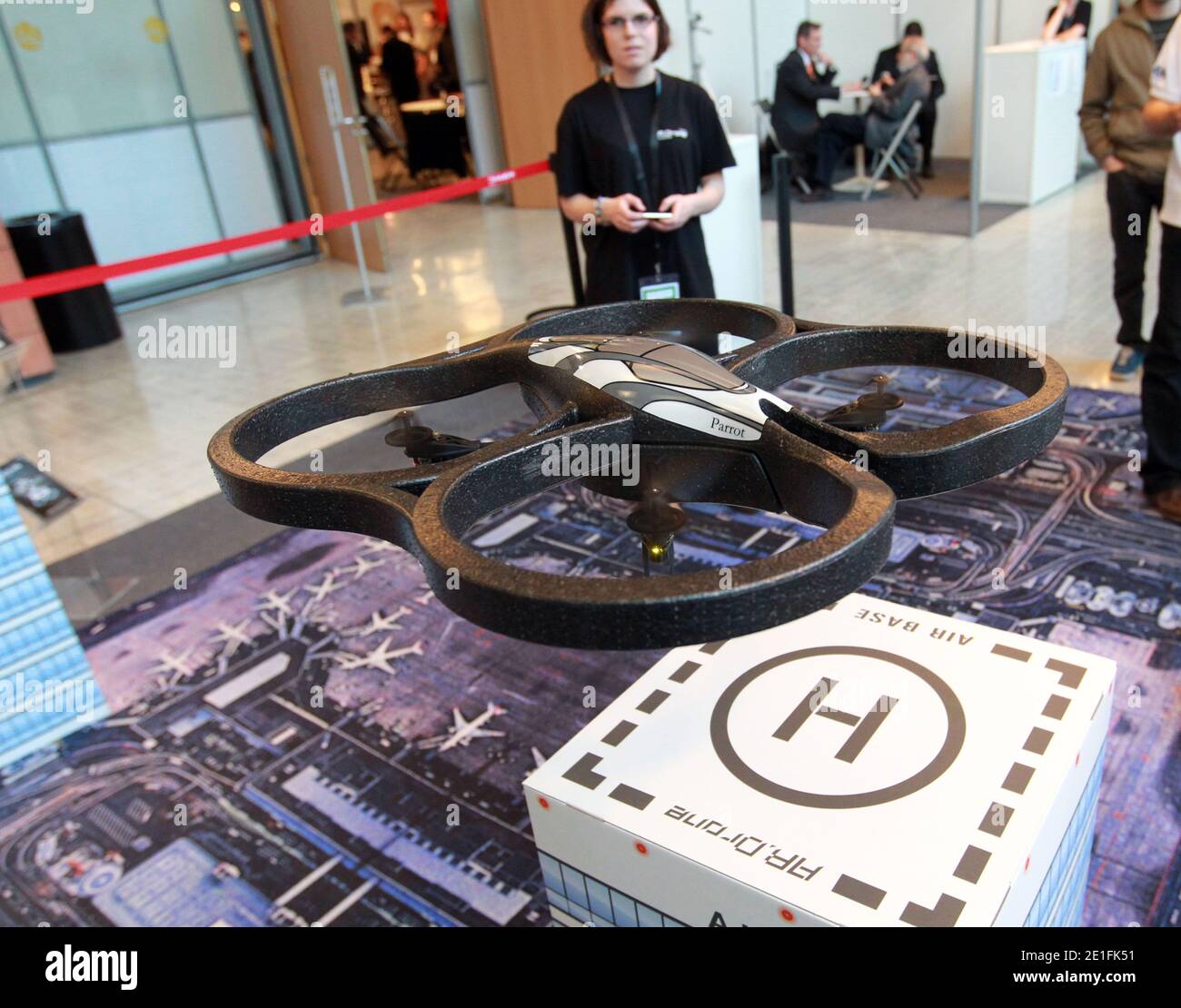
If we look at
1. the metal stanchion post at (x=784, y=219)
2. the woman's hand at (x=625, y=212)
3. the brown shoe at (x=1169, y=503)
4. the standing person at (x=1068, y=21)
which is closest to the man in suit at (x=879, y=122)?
the standing person at (x=1068, y=21)

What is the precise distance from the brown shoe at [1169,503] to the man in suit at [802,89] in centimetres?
518

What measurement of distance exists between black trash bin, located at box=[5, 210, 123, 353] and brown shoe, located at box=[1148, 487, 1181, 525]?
18.1ft

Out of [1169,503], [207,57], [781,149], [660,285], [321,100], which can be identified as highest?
[207,57]

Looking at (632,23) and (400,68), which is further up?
(632,23)

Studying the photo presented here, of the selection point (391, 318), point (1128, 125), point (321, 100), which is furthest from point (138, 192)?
point (1128, 125)

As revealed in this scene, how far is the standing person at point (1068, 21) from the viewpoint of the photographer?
6.72 metres

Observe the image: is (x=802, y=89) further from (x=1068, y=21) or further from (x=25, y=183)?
(x=25, y=183)

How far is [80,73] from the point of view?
19.9 ft

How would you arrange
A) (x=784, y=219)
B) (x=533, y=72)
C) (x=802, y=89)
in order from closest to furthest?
(x=784, y=219), (x=802, y=89), (x=533, y=72)

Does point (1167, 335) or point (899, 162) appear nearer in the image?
point (1167, 335)

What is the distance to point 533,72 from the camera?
8.25 metres

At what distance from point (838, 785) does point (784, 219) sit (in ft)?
10.9
